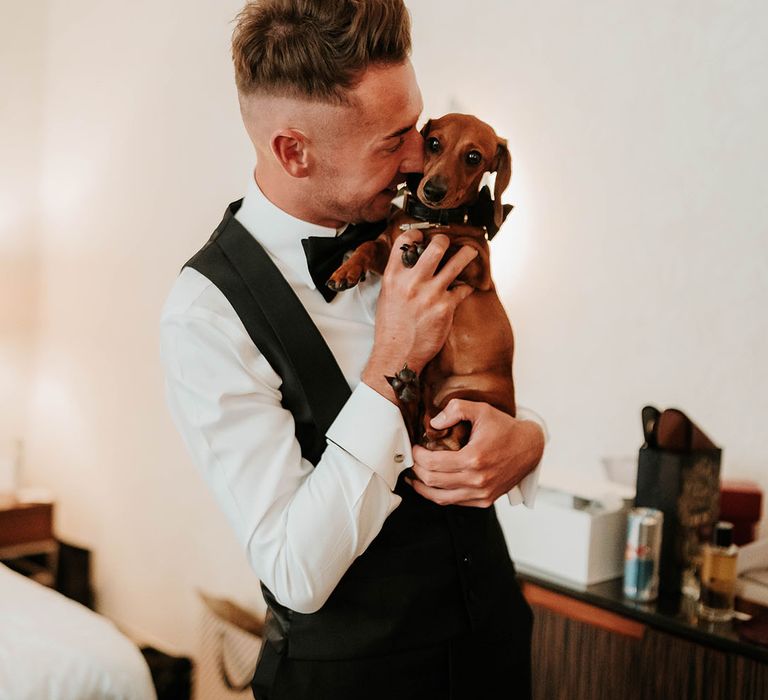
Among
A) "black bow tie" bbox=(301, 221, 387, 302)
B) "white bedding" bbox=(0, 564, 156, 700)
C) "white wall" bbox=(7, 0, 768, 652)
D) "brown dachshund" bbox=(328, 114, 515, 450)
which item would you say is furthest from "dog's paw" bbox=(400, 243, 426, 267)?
"white bedding" bbox=(0, 564, 156, 700)

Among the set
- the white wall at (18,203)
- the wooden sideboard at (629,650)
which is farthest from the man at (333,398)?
the white wall at (18,203)

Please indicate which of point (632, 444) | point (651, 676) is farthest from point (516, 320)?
point (651, 676)

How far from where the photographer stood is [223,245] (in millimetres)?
1197

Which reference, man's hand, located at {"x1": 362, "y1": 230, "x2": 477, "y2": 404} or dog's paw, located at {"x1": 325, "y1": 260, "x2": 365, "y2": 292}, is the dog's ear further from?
dog's paw, located at {"x1": 325, "y1": 260, "x2": 365, "y2": 292}

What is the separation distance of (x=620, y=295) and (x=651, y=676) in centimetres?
98

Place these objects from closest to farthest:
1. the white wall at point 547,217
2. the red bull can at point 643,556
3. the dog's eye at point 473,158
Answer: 1. the dog's eye at point 473,158
2. the red bull can at point 643,556
3. the white wall at point 547,217

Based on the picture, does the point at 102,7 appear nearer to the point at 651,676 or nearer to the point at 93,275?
the point at 93,275

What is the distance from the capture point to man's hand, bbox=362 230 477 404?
3.66 ft

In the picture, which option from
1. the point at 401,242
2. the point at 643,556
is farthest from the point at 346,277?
the point at 643,556

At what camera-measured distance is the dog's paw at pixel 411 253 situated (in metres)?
1.15

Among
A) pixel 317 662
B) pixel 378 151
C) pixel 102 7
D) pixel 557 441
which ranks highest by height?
pixel 102 7

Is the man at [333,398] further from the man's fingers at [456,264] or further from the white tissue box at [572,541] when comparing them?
the white tissue box at [572,541]

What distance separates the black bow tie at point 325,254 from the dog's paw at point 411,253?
116 mm

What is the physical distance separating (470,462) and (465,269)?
0.90 ft
